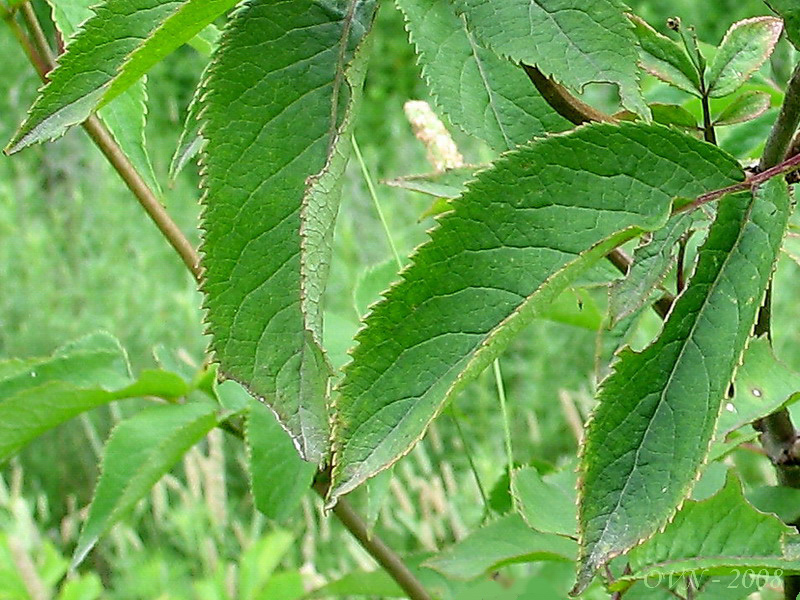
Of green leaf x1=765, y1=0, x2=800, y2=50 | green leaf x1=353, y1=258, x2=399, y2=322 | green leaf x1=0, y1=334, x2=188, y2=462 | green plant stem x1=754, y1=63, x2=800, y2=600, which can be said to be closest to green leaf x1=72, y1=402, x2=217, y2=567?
green leaf x1=0, y1=334, x2=188, y2=462

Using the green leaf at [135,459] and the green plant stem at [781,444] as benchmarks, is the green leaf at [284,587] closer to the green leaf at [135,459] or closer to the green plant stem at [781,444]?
the green leaf at [135,459]

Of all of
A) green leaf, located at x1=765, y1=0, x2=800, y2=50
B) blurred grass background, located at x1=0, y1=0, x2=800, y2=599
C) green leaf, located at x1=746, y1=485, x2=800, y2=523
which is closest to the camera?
green leaf, located at x1=765, y1=0, x2=800, y2=50

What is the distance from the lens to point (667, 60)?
18.2 inches

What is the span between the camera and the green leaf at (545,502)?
1.80 ft

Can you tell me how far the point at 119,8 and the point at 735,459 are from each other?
70.5 inches

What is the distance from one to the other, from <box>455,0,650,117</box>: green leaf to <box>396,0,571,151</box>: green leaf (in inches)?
1.7

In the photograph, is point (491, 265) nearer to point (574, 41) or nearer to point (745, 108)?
point (574, 41)

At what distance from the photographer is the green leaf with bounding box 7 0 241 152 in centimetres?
35

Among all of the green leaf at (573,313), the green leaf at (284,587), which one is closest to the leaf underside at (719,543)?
the green leaf at (573,313)

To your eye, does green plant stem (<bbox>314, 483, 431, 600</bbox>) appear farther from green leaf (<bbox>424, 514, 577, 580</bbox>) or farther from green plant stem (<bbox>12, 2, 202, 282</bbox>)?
green plant stem (<bbox>12, 2, 202, 282</bbox>)

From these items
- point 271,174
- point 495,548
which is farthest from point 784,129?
point 495,548

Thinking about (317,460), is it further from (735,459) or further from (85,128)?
(735,459)

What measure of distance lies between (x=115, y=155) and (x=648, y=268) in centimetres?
37

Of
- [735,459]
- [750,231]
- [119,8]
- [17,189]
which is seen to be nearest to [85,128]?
[119,8]
